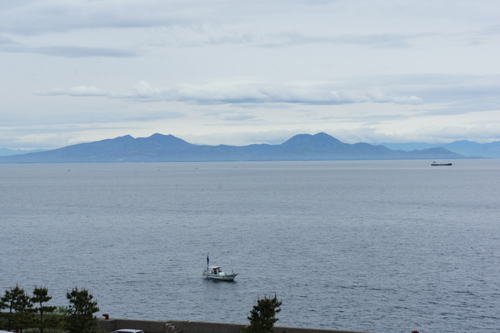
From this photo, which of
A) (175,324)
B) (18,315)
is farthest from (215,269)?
(18,315)

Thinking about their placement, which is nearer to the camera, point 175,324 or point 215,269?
point 175,324

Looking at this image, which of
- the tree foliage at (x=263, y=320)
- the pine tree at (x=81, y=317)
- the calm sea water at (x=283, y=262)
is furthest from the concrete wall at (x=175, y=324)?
the calm sea water at (x=283, y=262)

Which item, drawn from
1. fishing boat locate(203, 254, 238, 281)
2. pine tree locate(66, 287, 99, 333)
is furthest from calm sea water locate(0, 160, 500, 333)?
pine tree locate(66, 287, 99, 333)

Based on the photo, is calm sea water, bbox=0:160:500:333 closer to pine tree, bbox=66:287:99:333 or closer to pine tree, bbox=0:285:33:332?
pine tree, bbox=0:285:33:332

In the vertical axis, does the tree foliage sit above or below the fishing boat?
above

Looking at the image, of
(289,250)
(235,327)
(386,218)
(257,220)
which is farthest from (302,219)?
(235,327)

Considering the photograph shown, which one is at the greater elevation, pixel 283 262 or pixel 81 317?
pixel 81 317

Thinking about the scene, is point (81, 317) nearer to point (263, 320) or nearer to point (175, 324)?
point (175, 324)

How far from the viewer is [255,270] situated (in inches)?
2539

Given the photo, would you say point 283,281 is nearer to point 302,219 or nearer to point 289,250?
point 289,250

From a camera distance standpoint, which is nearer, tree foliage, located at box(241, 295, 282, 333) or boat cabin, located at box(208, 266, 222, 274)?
tree foliage, located at box(241, 295, 282, 333)

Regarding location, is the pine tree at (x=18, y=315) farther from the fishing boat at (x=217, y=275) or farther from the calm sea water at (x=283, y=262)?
the fishing boat at (x=217, y=275)

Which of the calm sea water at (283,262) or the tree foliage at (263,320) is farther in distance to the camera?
the calm sea water at (283,262)

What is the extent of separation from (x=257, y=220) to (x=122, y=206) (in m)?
50.9
